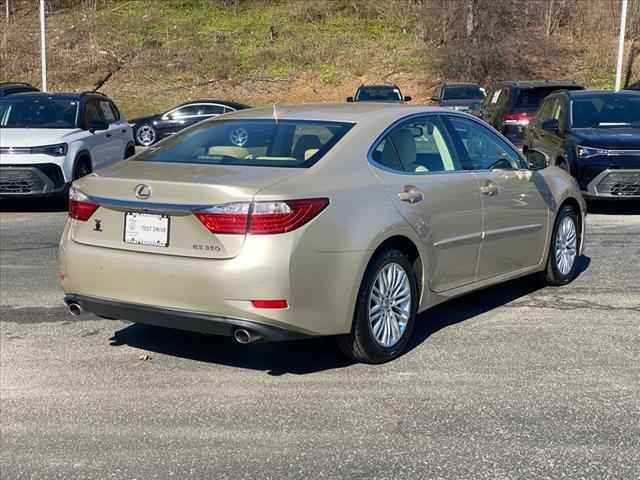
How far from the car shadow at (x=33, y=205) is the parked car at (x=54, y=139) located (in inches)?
25.6

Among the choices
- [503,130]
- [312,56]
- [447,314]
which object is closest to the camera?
[447,314]

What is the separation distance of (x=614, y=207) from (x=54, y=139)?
7.95 metres

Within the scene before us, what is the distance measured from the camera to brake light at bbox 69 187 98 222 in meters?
5.35

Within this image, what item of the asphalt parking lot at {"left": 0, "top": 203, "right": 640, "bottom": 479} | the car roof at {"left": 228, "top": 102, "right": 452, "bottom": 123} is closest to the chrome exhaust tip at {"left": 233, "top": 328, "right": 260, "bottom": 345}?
the asphalt parking lot at {"left": 0, "top": 203, "right": 640, "bottom": 479}

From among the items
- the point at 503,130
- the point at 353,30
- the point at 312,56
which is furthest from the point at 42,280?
the point at 353,30

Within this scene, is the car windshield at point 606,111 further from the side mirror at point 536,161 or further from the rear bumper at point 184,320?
the rear bumper at point 184,320

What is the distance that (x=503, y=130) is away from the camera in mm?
17484

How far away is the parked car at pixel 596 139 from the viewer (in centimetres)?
1134

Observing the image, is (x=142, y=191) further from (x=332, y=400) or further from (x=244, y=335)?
(x=332, y=400)

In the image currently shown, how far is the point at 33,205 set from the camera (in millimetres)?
13523

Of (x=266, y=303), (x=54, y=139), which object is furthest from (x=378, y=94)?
(x=266, y=303)

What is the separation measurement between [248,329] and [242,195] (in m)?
0.74

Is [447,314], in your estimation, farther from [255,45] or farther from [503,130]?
[255,45]

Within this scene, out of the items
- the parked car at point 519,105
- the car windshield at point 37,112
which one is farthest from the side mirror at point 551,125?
the car windshield at point 37,112
